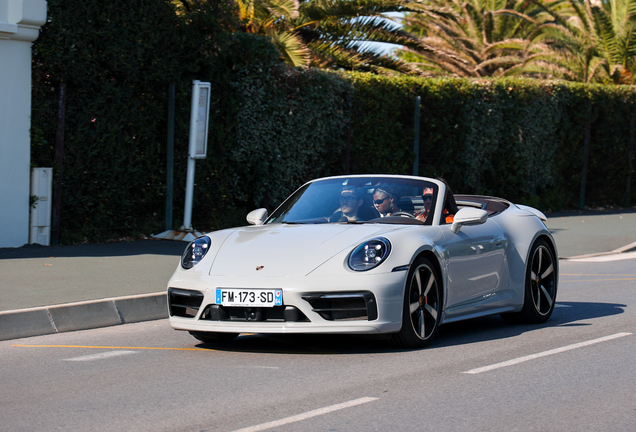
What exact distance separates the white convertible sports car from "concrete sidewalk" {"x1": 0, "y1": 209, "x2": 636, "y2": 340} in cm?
170

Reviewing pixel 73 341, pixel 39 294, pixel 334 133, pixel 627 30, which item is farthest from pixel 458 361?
pixel 627 30

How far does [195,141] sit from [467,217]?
24.7ft

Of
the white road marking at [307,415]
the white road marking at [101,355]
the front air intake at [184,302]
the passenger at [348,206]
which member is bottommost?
the white road marking at [101,355]

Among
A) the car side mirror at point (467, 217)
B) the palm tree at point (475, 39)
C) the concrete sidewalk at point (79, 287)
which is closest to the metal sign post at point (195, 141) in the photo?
the concrete sidewalk at point (79, 287)

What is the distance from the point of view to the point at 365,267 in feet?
21.0

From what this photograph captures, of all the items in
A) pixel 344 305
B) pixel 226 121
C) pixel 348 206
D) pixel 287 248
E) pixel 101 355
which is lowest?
pixel 101 355

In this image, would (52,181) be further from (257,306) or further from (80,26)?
(257,306)

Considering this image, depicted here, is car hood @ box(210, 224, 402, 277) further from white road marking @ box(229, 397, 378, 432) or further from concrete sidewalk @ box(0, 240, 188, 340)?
concrete sidewalk @ box(0, 240, 188, 340)

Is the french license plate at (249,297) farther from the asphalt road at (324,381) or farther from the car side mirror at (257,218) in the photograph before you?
A: the car side mirror at (257,218)

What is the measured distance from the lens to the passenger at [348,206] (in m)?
7.45

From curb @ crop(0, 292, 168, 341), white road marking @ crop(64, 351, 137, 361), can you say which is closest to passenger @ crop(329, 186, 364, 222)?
white road marking @ crop(64, 351, 137, 361)

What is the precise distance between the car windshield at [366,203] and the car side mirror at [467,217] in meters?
0.21

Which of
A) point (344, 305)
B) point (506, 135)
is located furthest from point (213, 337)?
point (506, 135)

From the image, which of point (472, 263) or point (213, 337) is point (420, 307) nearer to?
point (472, 263)
